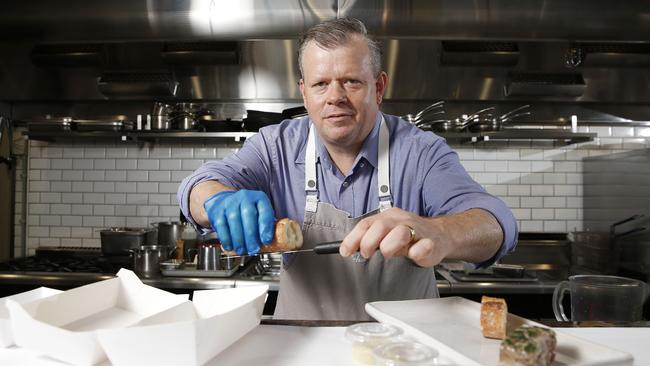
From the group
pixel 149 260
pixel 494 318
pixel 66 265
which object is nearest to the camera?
pixel 494 318

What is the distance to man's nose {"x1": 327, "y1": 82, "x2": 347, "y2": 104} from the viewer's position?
1862 millimetres

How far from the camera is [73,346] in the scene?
99 cm

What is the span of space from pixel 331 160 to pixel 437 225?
842mm

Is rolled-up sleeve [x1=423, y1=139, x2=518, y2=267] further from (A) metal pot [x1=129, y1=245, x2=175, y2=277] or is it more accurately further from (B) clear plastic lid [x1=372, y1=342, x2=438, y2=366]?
(A) metal pot [x1=129, y1=245, x2=175, y2=277]

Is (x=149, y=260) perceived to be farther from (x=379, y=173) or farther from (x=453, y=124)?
(x=453, y=124)

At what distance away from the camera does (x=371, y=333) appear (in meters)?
1.09

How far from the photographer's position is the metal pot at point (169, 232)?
4277mm

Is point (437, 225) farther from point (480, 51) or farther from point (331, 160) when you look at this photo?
point (480, 51)

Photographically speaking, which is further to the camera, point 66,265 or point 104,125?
point 104,125

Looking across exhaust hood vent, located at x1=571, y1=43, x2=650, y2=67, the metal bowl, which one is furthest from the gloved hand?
exhaust hood vent, located at x1=571, y1=43, x2=650, y2=67

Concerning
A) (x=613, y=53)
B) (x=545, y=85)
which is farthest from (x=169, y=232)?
(x=613, y=53)

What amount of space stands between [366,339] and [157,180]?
13.1ft

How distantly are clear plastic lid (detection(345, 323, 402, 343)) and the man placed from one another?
0.65 meters

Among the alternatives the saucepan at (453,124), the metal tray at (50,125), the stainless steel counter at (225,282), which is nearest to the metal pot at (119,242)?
the stainless steel counter at (225,282)
